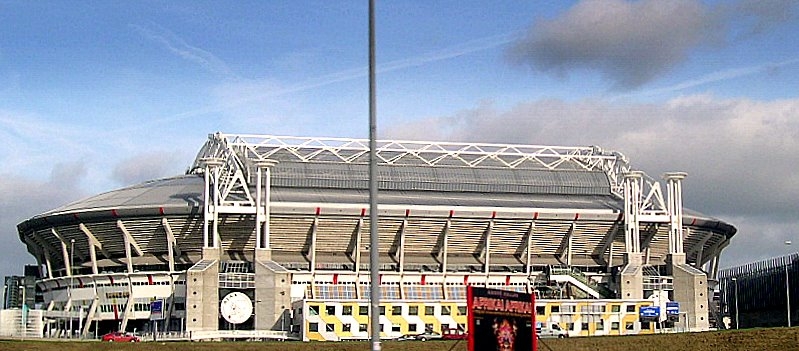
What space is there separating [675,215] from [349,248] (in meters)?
40.9

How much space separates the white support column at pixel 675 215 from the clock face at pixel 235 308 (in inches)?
2098

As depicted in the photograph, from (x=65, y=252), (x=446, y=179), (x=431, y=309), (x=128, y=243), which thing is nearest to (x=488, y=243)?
(x=446, y=179)

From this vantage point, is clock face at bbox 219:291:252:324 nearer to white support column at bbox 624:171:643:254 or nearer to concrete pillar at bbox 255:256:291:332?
concrete pillar at bbox 255:256:291:332

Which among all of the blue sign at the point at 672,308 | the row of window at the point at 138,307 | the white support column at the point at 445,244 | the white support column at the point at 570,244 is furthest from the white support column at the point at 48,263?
the blue sign at the point at 672,308

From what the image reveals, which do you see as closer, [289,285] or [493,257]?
[289,285]

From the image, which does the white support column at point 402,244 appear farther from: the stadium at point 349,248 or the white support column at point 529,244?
the white support column at point 529,244

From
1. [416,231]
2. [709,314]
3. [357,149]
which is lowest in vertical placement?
[709,314]

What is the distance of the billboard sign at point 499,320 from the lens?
64750 millimetres

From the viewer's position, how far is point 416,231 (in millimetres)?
149250

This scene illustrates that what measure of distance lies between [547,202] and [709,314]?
25825 mm

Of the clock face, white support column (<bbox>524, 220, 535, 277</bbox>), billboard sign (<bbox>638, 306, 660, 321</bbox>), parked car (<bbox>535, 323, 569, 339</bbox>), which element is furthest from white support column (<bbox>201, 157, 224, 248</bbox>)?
billboard sign (<bbox>638, 306, 660, 321</bbox>)

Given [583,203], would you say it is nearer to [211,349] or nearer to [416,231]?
[416,231]

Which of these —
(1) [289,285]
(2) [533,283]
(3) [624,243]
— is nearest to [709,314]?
(3) [624,243]

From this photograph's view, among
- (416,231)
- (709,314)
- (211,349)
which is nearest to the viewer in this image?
(211,349)
